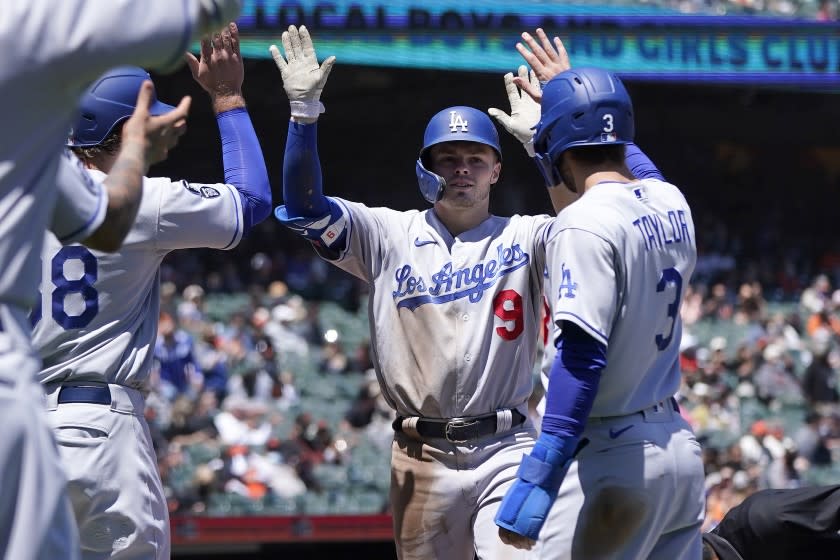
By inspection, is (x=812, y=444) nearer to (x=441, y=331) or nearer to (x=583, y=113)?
→ (x=441, y=331)

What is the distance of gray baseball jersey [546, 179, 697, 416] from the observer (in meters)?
3.04

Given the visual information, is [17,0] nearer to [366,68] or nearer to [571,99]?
[571,99]

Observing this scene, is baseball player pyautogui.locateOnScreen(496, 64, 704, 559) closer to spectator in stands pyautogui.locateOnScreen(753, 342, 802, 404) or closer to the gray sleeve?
the gray sleeve

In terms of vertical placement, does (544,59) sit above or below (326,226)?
above

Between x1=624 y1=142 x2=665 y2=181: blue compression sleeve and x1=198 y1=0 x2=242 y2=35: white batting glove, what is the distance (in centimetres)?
177

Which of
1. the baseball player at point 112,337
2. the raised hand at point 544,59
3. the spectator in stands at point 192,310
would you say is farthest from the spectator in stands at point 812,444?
the baseball player at point 112,337

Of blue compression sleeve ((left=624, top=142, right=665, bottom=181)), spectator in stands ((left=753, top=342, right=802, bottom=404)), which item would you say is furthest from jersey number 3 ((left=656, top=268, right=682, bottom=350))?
spectator in stands ((left=753, top=342, right=802, bottom=404))

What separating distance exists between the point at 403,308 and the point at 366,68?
1393 centimetres

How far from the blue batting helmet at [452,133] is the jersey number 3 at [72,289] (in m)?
1.33

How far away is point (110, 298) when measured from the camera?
3.56m

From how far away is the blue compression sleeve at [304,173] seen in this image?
13.8ft

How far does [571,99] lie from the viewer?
3291 millimetres

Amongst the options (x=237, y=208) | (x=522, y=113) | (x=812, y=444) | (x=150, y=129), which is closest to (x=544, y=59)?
(x=522, y=113)

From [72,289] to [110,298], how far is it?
108 mm
